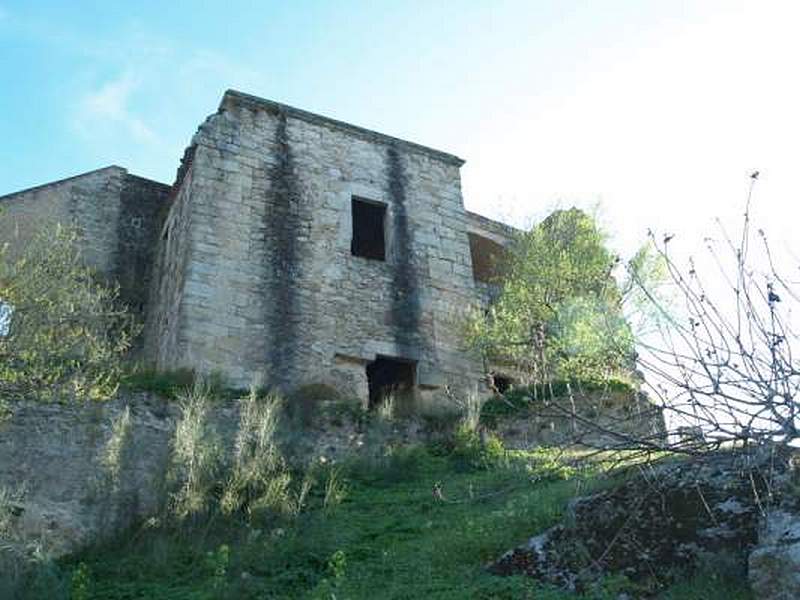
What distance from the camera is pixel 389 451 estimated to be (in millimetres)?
10211

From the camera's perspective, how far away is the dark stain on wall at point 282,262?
40.7 ft

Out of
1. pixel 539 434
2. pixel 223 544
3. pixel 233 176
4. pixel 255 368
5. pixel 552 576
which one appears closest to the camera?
pixel 552 576

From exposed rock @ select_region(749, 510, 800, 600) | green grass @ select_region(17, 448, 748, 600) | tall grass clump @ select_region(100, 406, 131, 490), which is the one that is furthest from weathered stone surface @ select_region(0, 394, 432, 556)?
exposed rock @ select_region(749, 510, 800, 600)

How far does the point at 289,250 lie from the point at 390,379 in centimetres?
258

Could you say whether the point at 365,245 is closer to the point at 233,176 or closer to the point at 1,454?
the point at 233,176

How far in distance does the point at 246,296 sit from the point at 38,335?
161 inches

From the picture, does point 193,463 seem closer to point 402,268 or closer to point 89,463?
point 89,463

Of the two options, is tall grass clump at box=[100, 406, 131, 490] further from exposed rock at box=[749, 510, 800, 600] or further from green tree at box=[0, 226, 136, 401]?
exposed rock at box=[749, 510, 800, 600]

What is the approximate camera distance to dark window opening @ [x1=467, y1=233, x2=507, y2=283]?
1741 cm

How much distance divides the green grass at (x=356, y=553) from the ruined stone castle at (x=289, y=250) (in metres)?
4.14

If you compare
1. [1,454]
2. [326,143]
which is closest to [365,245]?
[326,143]

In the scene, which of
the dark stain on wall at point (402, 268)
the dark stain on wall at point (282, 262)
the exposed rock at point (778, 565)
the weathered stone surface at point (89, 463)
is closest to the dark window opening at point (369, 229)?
the dark stain on wall at point (402, 268)

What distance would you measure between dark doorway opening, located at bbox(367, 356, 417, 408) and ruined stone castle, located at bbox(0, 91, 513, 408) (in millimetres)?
31

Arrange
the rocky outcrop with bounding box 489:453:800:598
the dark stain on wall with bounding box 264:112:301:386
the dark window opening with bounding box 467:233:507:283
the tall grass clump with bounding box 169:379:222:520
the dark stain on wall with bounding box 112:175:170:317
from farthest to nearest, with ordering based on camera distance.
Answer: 1. the dark window opening with bounding box 467:233:507:283
2. the dark stain on wall with bounding box 112:175:170:317
3. the dark stain on wall with bounding box 264:112:301:386
4. the tall grass clump with bounding box 169:379:222:520
5. the rocky outcrop with bounding box 489:453:800:598
